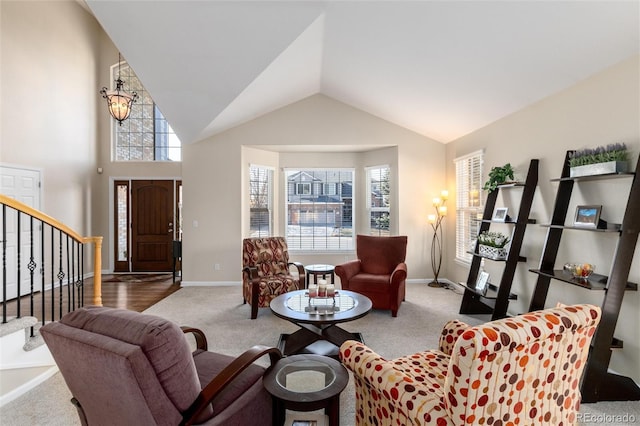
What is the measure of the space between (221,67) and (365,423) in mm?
3615

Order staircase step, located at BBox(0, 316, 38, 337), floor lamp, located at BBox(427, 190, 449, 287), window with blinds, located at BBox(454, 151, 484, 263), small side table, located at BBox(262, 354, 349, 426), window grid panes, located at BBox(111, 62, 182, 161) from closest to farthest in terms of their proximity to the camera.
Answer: small side table, located at BBox(262, 354, 349, 426) < staircase step, located at BBox(0, 316, 38, 337) < window with blinds, located at BBox(454, 151, 484, 263) < floor lamp, located at BBox(427, 190, 449, 287) < window grid panes, located at BBox(111, 62, 182, 161)

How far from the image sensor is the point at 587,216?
2.72 m

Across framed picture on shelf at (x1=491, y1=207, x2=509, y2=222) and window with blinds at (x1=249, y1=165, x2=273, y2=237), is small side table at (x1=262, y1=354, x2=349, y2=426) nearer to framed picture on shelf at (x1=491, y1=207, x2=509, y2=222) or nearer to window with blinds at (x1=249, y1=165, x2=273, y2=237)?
framed picture on shelf at (x1=491, y1=207, x2=509, y2=222)

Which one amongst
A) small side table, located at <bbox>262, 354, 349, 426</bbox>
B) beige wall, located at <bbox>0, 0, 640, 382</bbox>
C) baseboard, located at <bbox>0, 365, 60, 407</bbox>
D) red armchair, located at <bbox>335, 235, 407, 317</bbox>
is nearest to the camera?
small side table, located at <bbox>262, 354, 349, 426</bbox>

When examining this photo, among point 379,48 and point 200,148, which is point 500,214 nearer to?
point 379,48

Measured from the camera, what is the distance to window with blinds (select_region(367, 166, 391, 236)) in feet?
20.0

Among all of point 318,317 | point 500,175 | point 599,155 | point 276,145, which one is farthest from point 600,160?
point 276,145

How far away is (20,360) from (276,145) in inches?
170

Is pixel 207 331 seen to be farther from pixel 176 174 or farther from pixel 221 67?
pixel 176 174

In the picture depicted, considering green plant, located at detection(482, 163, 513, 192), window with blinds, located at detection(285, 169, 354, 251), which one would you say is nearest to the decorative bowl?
green plant, located at detection(482, 163, 513, 192)

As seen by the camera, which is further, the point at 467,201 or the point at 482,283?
the point at 467,201

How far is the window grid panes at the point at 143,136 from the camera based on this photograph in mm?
7055

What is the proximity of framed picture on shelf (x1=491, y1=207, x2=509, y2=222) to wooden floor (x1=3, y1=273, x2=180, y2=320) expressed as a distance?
4.70 metres

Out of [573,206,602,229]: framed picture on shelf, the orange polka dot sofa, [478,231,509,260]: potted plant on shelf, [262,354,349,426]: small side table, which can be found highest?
[573,206,602,229]: framed picture on shelf
